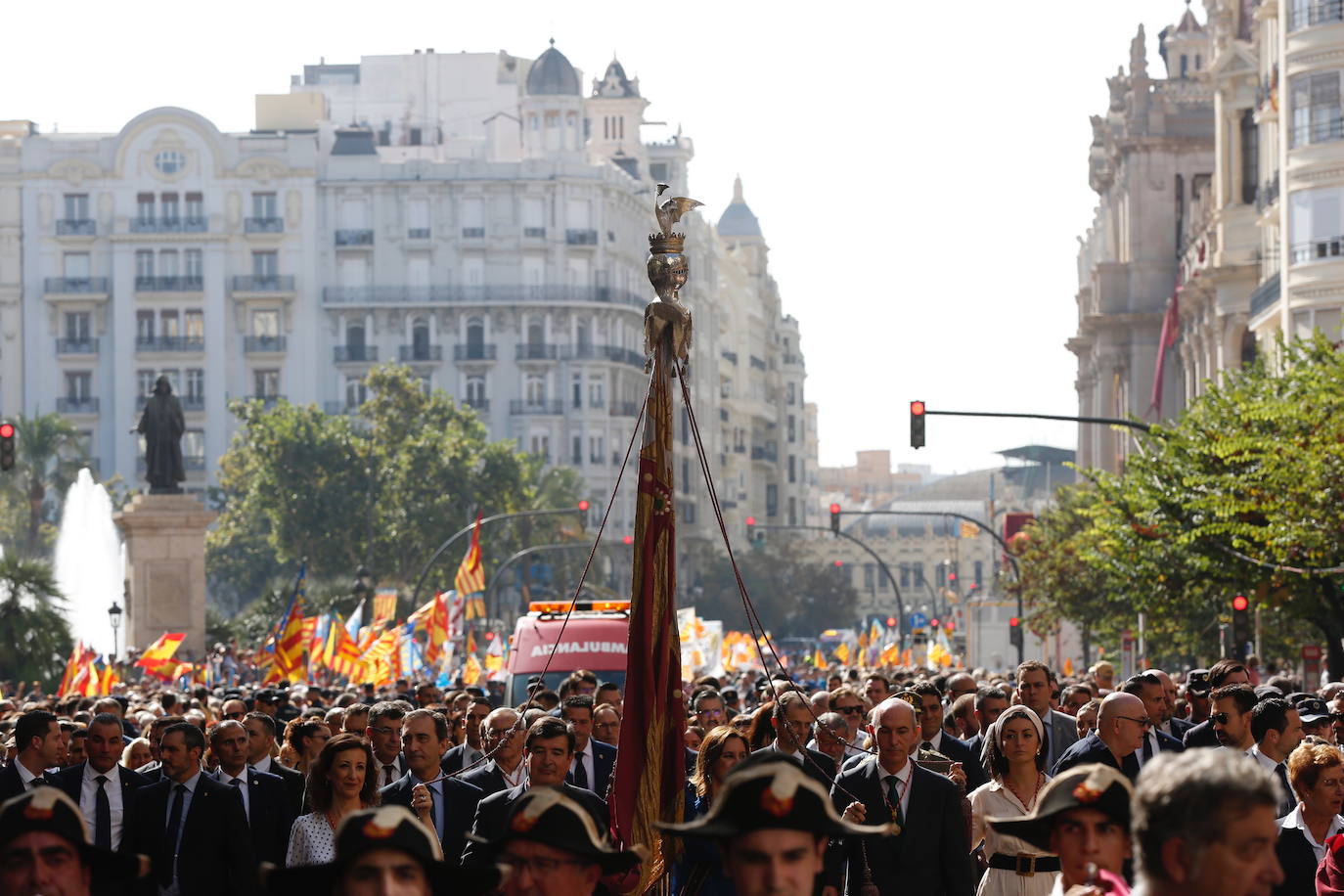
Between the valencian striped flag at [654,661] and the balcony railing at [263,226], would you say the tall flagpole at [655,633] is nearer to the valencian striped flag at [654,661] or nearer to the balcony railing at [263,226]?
the valencian striped flag at [654,661]

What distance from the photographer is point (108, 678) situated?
3189 cm

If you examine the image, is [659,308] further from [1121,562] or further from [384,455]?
[384,455]

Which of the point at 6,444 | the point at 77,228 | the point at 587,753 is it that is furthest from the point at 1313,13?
the point at 77,228

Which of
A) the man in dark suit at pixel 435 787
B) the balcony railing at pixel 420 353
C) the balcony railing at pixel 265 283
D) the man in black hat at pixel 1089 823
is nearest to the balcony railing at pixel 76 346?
the balcony railing at pixel 265 283

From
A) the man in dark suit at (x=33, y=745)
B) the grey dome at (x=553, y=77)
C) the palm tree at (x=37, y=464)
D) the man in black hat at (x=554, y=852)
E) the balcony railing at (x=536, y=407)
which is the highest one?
the grey dome at (x=553, y=77)

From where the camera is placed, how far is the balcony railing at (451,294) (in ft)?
374

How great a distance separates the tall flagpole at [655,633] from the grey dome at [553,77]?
10958 cm

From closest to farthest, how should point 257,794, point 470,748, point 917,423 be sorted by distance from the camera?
point 257,794 < point 470,748 < point 917,423

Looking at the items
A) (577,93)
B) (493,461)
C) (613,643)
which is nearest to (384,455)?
(493,461)

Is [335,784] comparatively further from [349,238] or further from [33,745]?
[349,238]

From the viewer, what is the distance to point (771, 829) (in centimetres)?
591

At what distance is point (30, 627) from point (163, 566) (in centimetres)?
756

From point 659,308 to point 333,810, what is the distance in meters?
2.70

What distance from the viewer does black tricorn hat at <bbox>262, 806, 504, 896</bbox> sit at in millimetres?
5879
